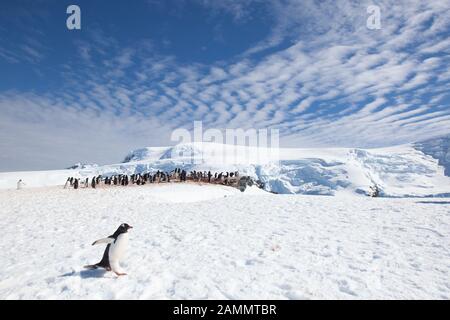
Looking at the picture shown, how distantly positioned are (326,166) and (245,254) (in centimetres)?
11233

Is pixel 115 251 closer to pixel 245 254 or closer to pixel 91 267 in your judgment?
pixel 91 267

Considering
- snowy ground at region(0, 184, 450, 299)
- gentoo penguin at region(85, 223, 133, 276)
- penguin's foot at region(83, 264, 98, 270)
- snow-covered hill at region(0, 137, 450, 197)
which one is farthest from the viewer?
snow-covered hill at region(0, 137, 450, 197)

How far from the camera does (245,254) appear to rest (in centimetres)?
756

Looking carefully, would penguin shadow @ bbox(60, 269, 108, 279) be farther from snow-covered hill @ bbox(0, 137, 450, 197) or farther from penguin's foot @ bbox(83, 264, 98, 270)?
snow-covered hill @ bbox(0, 137, 450, 197)

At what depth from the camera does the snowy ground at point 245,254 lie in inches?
219

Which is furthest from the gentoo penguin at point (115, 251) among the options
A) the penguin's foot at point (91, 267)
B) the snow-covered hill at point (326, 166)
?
the snow-covered hill at point (326, 166)

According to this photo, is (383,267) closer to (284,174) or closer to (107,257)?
(107,257)

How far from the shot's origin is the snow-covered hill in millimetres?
104544

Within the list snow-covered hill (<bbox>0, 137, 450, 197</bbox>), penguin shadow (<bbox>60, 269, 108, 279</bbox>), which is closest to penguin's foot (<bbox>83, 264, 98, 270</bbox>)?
penguin shadow (<bbox>60, 269, 108, 279</bbox>)

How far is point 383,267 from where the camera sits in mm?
6613

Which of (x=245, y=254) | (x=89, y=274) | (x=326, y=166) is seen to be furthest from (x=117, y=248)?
(x=326, y=166)

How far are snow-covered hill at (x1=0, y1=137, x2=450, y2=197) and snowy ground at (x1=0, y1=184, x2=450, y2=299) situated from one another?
78599 millimetres
